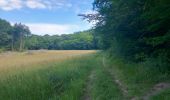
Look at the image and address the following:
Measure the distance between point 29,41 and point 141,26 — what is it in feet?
323

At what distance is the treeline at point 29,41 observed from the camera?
92.7 metres

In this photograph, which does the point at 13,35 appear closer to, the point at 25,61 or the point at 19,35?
the point at 19,35

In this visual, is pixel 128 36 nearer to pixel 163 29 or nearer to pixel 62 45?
pixel 163 29

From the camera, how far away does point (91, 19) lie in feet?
62.4

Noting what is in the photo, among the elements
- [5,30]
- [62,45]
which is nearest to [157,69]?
[5,30]

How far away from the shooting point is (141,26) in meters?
12.7

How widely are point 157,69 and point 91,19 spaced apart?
8.49 meters

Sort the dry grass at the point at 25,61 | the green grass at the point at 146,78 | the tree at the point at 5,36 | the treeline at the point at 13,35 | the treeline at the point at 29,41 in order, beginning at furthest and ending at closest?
the treeline at the point at 29,41
the treeline at the point at 13,35
the tree at the point at 5,36
the dry grass at the point at 25,61
the green grass at the point at 146,78

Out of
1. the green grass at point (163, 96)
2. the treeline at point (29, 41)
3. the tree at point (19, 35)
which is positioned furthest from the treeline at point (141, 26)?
the tree at point (19, 35)

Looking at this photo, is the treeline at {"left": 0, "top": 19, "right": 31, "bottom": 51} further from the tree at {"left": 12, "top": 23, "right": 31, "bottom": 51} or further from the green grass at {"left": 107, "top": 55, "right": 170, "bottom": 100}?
the green grass at {"left": 107, "top": 55, "right": 170, "bottom": 100}

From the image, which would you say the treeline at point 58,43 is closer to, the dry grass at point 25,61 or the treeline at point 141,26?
the dry grass at point 25,61

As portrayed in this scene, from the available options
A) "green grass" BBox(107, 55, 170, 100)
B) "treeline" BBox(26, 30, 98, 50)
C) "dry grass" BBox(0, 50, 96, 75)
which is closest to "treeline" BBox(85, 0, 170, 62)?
"green grass" BBox(107, 55, 170, 100)

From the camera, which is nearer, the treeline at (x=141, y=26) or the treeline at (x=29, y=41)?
the treeline at (x=141, y=26)

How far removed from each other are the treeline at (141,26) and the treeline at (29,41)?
2857 inches
